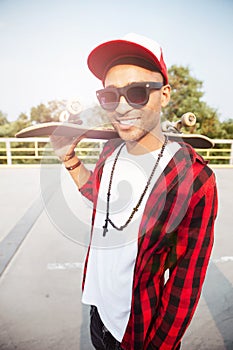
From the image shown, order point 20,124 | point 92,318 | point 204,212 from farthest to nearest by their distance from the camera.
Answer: point 20,124 → point 92,318 → point 204,212

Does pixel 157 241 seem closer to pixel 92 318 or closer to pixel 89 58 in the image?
pixel 92 318

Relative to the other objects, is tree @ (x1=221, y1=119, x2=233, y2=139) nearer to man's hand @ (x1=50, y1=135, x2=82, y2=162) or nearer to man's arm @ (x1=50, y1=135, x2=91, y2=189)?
man's arm @ (x1=50, y1=135, x2=91, y2=189)

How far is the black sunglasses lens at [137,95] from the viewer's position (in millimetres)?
842

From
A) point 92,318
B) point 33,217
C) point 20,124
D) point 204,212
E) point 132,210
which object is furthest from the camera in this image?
point 20,124

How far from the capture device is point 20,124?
1816 centimetres

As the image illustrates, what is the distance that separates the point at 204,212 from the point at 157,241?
7.4 inches

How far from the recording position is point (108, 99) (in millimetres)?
899

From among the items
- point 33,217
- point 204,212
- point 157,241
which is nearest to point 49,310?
point 157,241

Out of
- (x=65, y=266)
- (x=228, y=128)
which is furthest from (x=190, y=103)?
(x=65, y=266)

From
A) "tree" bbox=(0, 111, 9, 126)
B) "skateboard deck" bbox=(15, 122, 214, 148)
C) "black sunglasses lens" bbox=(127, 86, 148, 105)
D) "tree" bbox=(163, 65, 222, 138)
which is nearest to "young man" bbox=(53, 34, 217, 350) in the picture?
"black sunglasses lens" bbox=(127, 86, 148, 105)

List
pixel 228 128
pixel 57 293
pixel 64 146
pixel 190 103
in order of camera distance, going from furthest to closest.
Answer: pixel 190 103 → pixel 228 128 → pixel 57 293 → pixel 64 146

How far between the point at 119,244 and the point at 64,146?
1.52ft

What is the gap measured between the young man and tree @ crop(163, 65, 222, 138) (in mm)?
15405

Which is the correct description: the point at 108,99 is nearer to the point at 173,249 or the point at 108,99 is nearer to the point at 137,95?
the point at 137,95
